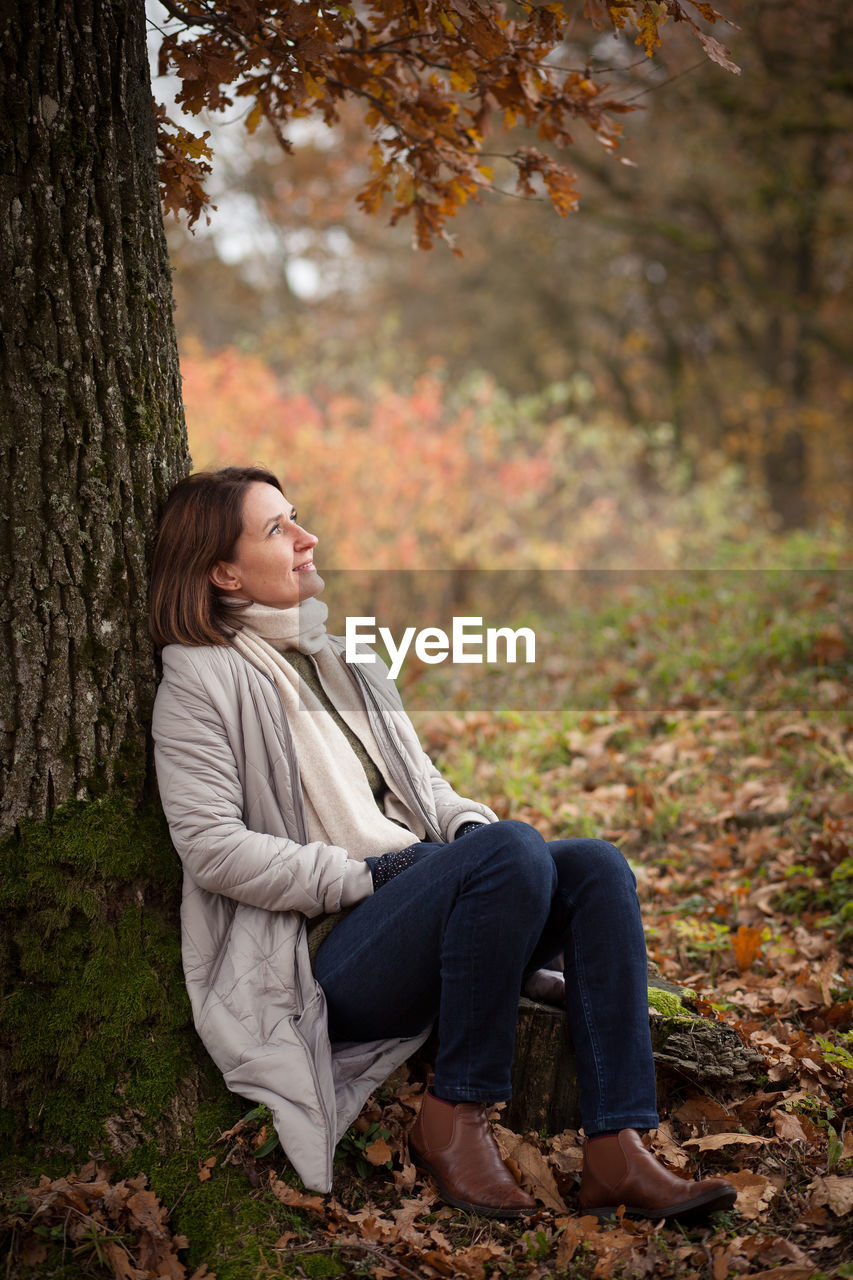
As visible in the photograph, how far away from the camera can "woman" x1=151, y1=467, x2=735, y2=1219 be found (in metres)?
2.43

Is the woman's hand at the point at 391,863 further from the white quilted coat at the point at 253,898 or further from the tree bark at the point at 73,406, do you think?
the tree bark at the point at 73,406

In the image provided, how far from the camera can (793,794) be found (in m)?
4.71

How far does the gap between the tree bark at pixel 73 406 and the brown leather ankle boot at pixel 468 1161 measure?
3.73ft

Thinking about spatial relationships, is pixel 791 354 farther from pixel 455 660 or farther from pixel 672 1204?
pixel 672 1204

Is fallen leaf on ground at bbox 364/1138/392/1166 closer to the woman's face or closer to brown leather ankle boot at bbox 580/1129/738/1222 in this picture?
brown leather ankle boot at bbox 580/1129/738/1222

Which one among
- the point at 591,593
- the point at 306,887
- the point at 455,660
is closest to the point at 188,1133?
the point at 306,887

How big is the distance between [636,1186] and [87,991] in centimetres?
140

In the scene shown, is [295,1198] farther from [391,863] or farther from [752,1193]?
[752,1193]

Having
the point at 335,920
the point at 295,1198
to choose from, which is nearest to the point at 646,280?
the point at 335,920

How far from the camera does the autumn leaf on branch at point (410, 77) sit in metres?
2.91

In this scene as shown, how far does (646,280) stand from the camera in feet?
50.0

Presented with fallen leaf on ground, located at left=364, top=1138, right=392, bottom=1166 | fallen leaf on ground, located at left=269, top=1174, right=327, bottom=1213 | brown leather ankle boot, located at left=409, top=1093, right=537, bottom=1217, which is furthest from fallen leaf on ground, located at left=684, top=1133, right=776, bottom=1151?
fallen leaf on ground, located at left=269, top=1174, right=327, bottom=1213

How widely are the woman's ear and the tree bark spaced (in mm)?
201

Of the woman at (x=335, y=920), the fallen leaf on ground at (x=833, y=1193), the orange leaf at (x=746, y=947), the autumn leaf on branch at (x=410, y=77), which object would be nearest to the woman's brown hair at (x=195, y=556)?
the woman at (x=335, y=920)
